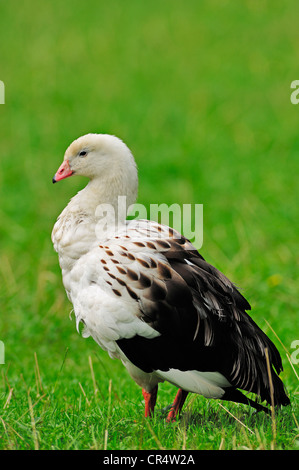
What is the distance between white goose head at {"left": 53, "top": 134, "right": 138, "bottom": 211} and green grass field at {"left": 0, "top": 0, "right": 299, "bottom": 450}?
51.6 inches

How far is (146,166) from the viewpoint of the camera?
1138 centimetres

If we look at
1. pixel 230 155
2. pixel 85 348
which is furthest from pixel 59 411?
pixel 230 155

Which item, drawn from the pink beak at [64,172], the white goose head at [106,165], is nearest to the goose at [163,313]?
the white goose head at [106,165]

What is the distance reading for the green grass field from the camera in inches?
181

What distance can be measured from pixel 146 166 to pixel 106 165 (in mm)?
6548

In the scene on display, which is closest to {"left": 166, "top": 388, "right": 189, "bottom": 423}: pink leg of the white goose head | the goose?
the goose

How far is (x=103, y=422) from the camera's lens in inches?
176

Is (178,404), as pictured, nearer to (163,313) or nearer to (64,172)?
(163,313)

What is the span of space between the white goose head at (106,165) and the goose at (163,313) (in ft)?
0.61

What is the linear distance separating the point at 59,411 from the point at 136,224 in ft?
4.10

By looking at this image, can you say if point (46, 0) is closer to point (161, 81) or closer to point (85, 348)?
point (161, 81)

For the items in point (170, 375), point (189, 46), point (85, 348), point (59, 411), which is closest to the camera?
point (170, 375)

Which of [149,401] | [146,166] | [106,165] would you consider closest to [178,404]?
[149,401]
